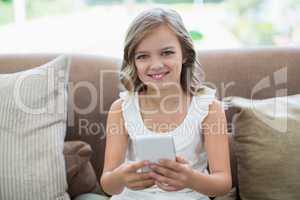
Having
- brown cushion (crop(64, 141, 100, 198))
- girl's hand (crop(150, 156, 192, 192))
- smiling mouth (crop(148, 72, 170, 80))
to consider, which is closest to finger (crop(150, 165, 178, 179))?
girl's hand (crop(150, 156, 192, 192))

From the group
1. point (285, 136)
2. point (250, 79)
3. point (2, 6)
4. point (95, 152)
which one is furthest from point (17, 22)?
point (285, 136)

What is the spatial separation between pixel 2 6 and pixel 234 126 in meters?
1.23

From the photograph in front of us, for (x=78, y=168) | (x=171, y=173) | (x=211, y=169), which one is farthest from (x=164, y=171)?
(x=78, y=168)

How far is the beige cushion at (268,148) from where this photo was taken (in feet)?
4.48

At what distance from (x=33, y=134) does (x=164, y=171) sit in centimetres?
48

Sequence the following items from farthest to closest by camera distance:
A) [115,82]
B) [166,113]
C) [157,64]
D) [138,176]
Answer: [115,82] → [166,113] → [157,64] → [138,176]

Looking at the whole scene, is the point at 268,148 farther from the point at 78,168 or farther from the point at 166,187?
the point at 78,168

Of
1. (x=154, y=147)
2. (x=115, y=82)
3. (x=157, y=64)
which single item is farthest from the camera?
(x=115, y=82)

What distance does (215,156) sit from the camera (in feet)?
4.43

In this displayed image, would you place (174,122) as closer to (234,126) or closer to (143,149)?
(234,126)

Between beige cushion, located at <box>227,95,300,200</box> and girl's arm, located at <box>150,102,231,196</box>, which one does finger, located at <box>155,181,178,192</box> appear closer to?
girl's arm, located at <box>150,102,231,196</box>

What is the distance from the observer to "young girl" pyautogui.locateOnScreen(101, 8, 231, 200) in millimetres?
1339

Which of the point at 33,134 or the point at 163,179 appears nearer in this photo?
the point at 163,179

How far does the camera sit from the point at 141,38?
1.36 m
